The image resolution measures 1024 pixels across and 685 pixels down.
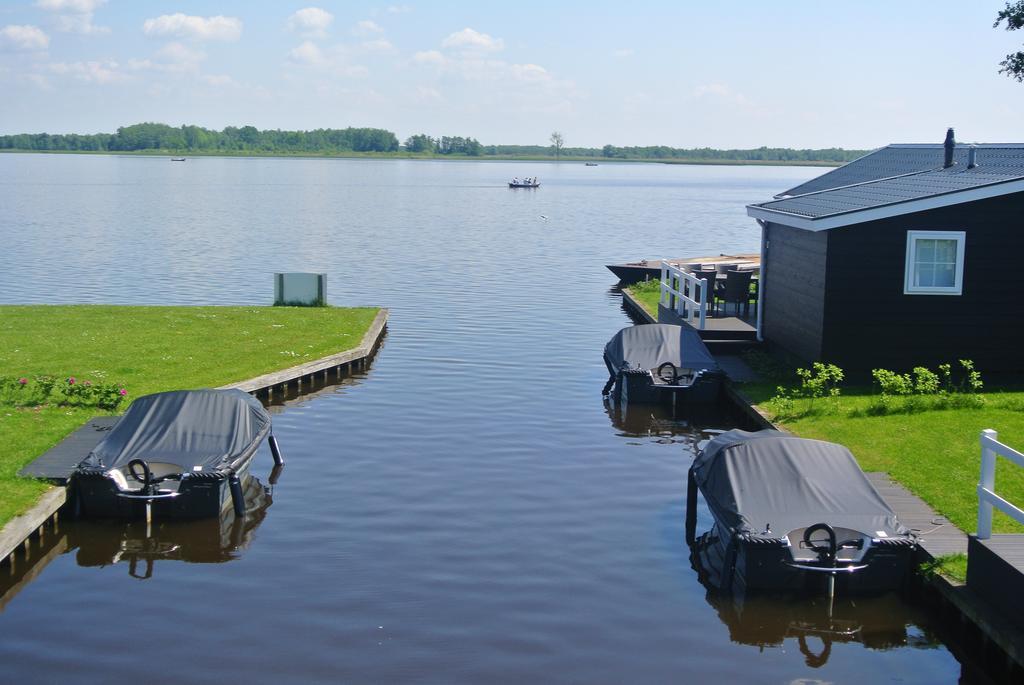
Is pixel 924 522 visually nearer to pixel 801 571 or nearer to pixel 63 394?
pixel 801 571

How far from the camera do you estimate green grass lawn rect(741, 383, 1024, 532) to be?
48.8 feet

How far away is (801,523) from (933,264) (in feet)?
36.8

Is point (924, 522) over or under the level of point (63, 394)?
under

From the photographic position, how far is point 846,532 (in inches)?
507

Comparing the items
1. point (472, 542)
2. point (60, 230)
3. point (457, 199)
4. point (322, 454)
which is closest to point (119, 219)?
point (60, 230)

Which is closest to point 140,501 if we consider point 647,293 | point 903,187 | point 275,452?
point 275,452

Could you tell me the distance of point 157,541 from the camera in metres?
15.1

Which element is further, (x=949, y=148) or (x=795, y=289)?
(x=949, y=148)

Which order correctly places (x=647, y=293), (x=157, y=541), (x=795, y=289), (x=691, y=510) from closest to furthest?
(x=157, y=541) < (x=691, y=510) < (x=795, y=289) < (x=647, y=293)

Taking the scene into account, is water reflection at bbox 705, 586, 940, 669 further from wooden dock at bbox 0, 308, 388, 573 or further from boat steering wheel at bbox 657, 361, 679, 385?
boat steering wheel at bbox 657, 361, 679, 385

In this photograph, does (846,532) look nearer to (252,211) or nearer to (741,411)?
(741,411)

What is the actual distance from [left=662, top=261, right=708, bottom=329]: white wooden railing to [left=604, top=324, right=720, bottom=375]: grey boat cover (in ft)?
9.31

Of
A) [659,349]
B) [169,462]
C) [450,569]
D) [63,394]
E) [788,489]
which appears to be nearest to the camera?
[788,489]

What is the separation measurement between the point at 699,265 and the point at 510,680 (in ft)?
89.4
